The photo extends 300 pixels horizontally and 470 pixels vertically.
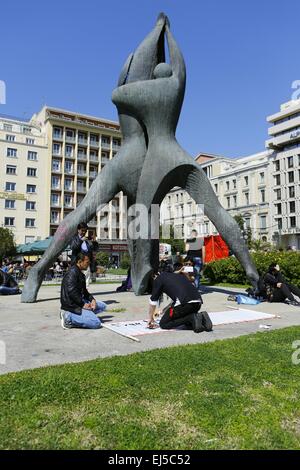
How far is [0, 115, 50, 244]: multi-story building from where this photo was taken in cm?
5403

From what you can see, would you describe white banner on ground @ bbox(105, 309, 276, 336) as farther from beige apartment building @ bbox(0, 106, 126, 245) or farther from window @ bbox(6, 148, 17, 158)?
window @ bbox(6, 148, 17, 158)

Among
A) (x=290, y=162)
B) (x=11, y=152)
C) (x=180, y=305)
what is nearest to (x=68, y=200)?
(x=11, y=152)

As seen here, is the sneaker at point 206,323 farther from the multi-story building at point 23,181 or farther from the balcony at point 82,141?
the balcony at point 82,141

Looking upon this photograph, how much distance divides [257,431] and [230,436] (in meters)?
0.24

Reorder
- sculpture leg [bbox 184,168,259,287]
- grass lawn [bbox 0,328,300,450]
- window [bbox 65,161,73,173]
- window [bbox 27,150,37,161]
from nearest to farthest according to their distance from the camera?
grass lawn [bbox 0,328,300,450], sculpture leg [bbox 184,168,259,287], window [bbox 27,150,37,161], window [bbox 65,161,73,173]

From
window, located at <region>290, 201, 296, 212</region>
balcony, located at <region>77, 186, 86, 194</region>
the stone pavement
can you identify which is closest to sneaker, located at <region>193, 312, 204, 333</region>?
the stone pavement

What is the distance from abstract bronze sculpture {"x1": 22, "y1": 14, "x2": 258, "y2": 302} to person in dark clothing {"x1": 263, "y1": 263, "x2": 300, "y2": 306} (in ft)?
2.00

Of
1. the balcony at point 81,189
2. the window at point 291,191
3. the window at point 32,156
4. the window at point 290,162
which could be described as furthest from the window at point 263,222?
the window at point 32,156

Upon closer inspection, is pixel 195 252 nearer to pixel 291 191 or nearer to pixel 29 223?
pixel 291 191

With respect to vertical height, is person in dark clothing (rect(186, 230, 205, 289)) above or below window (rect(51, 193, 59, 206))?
below

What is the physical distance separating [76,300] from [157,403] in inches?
131

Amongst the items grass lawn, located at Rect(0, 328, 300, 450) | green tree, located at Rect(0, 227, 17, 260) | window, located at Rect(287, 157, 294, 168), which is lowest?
grass lawn, located at Rect(0, 328, 300, 450)

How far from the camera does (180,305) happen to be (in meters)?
6.55
